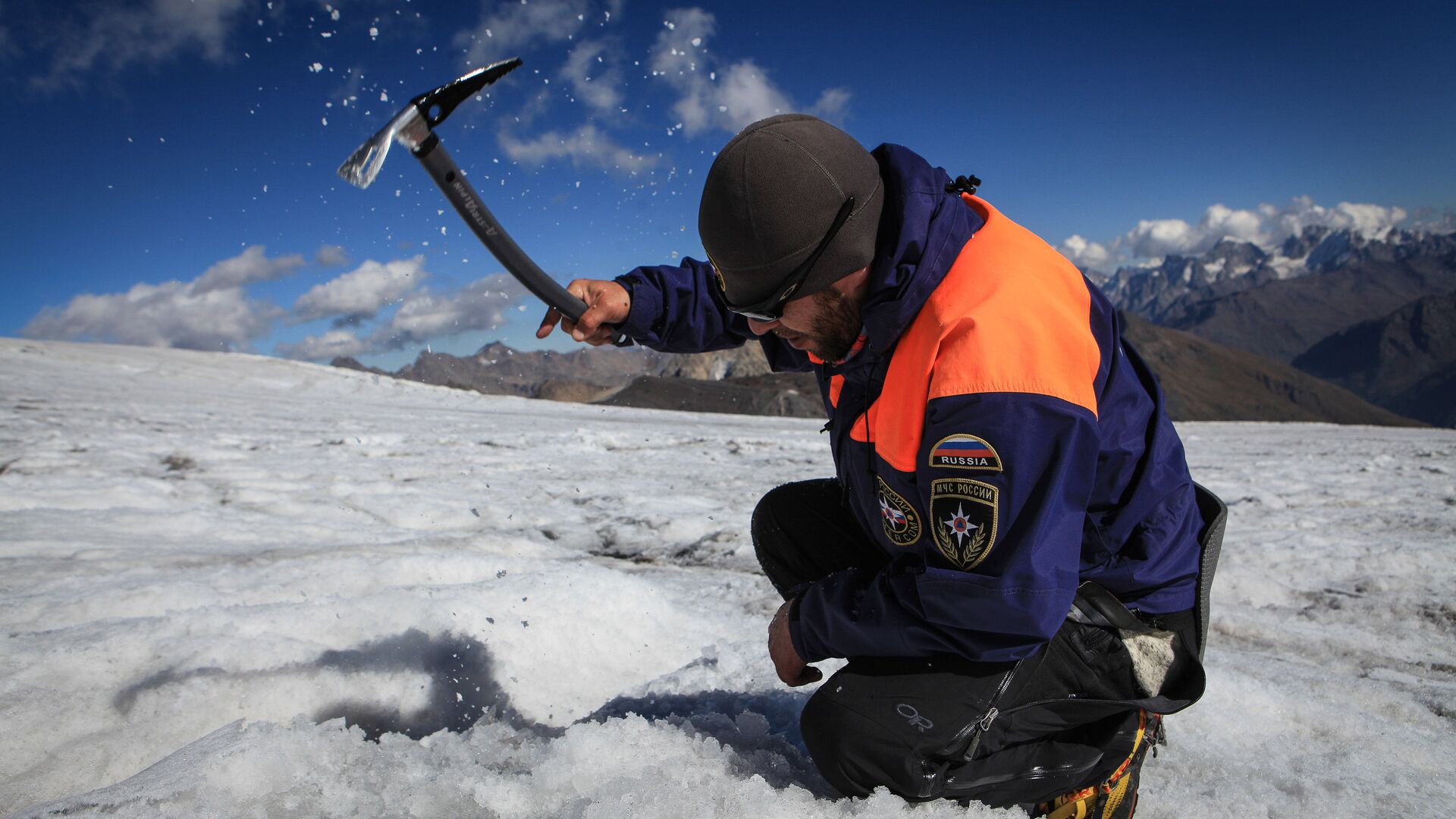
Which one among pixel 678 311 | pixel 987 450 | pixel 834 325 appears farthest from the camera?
pixel 678 311

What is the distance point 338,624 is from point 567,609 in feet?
2.41

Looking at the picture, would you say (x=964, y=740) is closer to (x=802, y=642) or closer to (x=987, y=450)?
(x=802, y=642)

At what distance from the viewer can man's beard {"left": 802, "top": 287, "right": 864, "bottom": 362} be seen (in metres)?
1.58

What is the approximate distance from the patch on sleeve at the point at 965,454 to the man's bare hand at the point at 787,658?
53 centimetres

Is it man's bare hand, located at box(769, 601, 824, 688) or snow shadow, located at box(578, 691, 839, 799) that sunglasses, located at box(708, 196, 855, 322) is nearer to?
man's bare hand, located at box(769, 601, 824, 688)

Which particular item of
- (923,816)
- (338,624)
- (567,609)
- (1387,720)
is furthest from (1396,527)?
(338,624)

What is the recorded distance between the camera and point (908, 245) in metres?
1.46

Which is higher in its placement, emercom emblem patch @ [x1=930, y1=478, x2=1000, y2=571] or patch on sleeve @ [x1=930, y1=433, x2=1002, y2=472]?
patch on sleeve @ [x1=930, y1=433, x2=1002, y2=472]

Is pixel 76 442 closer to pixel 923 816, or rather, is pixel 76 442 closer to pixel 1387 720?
pixel 923 816

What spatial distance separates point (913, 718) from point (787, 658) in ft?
1.01

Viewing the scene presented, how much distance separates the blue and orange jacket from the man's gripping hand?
0.89m

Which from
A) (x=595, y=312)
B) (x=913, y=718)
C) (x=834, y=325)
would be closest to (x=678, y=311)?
(x=595, y=312)

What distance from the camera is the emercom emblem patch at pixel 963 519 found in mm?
1271

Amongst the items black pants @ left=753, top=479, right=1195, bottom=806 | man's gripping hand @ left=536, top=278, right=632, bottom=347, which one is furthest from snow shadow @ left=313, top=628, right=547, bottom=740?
man's gripping hand @ left=536, top=278, right=632, bottom=347
